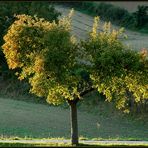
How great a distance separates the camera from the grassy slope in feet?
145

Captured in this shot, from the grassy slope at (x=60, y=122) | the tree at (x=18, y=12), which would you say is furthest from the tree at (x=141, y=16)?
the grassy slope at (x=60, y=122)

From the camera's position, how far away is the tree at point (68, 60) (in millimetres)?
29375

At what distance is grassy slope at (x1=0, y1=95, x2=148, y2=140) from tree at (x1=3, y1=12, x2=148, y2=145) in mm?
11465

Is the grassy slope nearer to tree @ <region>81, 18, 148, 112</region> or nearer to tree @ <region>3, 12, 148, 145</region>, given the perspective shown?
tree @ <region>81, 18, 148, 112</region>

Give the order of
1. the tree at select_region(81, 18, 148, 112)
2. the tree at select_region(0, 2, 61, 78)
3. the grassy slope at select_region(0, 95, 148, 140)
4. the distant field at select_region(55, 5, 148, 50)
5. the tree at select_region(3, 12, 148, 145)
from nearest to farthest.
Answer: the tree at select_region(3, 12, 148, 145) < the tree at select_region(81, 18, 148, 112) < the grassy slope at select_region(0, 95, 148, 140) < the tree at select_region(0, 2, 61, 78) < the distant field at select_region(55, 5, 148, 50)

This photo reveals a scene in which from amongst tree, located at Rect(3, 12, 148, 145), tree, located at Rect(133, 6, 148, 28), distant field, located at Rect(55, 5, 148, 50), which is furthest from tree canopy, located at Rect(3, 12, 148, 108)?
tree, located at Rect(133, 6, 148, 28)

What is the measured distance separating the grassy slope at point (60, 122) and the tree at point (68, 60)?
11.5m

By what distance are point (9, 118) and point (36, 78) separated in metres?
21.1

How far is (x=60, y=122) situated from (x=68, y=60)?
2116 cm

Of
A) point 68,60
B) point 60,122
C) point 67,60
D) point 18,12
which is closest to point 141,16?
point 18,12

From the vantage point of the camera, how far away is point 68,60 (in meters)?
29.8

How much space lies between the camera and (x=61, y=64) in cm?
2939

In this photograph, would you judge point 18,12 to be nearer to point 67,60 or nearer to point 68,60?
point 68,60

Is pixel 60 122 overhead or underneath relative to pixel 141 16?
underneath
